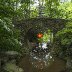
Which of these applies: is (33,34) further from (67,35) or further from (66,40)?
(66,40)

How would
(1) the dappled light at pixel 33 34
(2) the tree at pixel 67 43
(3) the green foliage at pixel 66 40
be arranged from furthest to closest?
(3) the green foliage at pixel 66 40, (2) the tree at pixel 67 43, (1) the dappled light at pixel 33 34

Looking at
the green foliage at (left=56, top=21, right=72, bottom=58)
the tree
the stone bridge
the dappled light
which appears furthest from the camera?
the stone bridge

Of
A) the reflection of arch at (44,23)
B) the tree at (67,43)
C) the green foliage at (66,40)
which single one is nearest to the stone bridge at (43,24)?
the reflection of arch at (44,23)

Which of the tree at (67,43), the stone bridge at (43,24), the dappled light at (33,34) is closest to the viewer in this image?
the dappled light at (33,34)

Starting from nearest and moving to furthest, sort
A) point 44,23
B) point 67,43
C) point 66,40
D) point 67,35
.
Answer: point 67,43, point 66,40, point 67,35, point 44,23

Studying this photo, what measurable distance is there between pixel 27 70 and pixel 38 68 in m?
1.06

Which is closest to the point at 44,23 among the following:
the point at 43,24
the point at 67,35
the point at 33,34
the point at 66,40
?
the point at 43,24

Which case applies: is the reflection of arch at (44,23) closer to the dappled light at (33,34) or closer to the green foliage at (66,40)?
the dappled light at (33,34)

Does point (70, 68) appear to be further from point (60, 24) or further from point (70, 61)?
point (60, 24)

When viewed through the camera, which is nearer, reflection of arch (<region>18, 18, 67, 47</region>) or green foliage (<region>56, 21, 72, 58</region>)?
green foliage (<region>56, 21, 72, 58</region>)

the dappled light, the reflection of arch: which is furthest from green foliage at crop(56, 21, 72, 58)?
the reflection of arch

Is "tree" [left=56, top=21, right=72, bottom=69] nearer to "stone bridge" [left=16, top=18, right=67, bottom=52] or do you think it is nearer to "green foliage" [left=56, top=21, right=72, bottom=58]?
"green foliage" [left=56, top=21, right=72, bottom=58]

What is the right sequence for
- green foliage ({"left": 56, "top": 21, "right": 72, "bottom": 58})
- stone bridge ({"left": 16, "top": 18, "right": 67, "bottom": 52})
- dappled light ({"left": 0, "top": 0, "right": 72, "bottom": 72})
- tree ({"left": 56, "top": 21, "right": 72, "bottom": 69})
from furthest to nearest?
stone bridge ({"left": 16, "top": 18, "right": 67, "bottom": 52}) → green foliage ({"left": 56, "top": 21, "right": 72, "bottom": 58}) → tree ({"left": 56, "top": 21, "right": 72, "bottom": 69}) → dappled light ({"left": 0, "top": 0, "right": 72, "bottom": 72})

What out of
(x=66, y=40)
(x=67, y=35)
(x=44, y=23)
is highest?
(x=44, y=23)
